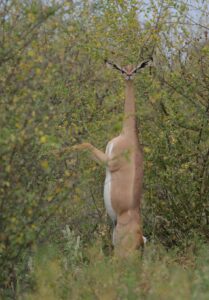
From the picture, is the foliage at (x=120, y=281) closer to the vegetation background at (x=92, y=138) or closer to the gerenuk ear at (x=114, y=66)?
the vegetation background at (x=92, y=138)

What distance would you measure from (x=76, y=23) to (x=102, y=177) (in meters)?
2.07

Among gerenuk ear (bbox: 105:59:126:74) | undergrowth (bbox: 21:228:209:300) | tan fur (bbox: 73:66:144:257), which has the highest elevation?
gerenuk ear (bbox: 105:59:126:74)

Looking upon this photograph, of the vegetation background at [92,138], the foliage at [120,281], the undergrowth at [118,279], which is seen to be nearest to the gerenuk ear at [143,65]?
the vegetation background at [92,138]

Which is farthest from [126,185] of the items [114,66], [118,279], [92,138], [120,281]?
[120,281]

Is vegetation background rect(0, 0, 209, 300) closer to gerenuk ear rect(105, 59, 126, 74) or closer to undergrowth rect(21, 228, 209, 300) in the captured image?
undergrowth rect(21, 228, 209, 300)

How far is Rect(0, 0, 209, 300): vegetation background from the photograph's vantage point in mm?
6969

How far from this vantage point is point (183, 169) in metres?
10.4

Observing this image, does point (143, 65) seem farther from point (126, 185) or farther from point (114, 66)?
point (126, 185)

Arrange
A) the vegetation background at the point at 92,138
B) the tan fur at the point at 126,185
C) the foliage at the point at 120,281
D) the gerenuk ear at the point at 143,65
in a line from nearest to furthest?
the foliage at the point at 120,281 → the vegetation background at the point at 92,138 → the tan fur at the point at 126,185 → the gerenuk ear at the point at 143,65

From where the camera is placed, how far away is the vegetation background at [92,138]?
274 inches

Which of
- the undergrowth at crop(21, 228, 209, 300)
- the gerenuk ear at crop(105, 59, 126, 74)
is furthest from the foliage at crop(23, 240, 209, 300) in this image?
the gerenuk ear at crop(105, 59, 126, 74)

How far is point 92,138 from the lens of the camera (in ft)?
32.7

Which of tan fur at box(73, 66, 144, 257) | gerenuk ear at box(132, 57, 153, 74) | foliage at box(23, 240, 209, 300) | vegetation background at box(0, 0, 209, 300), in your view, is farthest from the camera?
gerenuk ear at box(132, 57, 153, 74)

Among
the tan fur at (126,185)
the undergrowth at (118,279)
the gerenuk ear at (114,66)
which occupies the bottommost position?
the undergrowth at (118,279)
